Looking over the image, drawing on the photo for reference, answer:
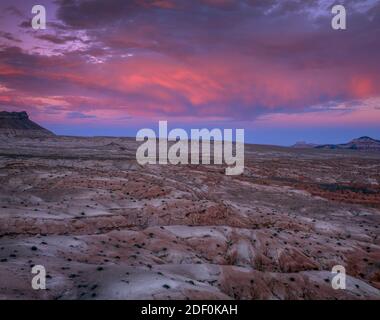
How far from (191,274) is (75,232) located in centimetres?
1125

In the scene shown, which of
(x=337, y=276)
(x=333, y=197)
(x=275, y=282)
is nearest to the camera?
(x=275, y=282)

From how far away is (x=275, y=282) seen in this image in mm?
19750

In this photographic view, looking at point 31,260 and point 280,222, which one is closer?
point 31,260

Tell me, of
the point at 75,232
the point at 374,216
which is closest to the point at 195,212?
the point at 75,232

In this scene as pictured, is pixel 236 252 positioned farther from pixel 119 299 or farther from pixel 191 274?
pixel 119 299

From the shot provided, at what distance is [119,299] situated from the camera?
14.1 m

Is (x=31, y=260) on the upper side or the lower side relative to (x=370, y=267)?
upper
